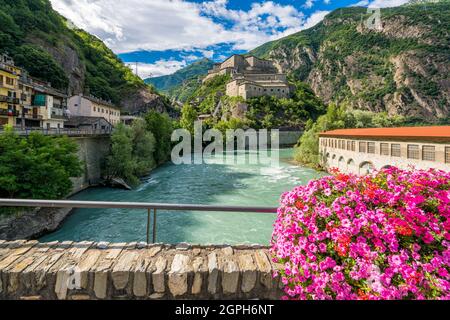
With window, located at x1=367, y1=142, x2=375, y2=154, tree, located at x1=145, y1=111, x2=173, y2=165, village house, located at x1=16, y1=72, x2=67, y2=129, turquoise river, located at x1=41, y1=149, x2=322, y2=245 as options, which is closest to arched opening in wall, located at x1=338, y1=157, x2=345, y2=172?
window, located at x1=367, y1=142, x2=375, y2=154

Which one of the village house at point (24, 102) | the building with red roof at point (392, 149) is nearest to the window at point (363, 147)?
the building with red roof at point (392, 149)

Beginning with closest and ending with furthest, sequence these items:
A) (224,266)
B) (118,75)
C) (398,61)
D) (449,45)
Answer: (224,266), (118,75), (449,45), (398,61)

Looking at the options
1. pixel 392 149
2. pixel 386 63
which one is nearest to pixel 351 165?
pixel 392 149

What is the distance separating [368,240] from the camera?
204 centimetres

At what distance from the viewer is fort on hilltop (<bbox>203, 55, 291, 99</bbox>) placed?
9525cm

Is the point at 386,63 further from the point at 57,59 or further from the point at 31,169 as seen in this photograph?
the point at 31,169

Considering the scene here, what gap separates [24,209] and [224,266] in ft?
50.5

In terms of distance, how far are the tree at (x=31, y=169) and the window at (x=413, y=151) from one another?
26.1 m

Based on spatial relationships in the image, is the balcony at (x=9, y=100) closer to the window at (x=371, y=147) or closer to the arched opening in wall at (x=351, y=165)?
the window at (x=371, y=147)

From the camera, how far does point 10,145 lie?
14062 millimetres

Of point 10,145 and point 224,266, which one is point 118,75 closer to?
point 10,145

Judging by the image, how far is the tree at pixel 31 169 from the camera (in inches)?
527

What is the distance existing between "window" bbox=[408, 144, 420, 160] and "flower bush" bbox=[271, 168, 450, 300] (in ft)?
69.3
